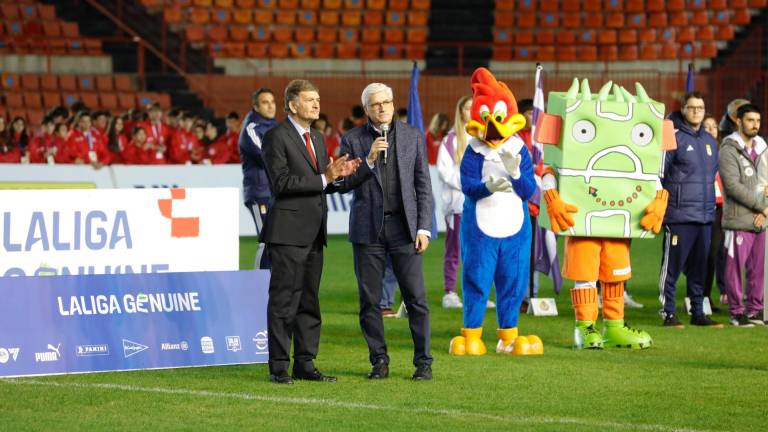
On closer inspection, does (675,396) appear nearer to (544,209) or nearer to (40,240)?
(544,209)

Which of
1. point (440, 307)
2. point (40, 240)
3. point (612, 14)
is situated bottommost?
point (440, 307)

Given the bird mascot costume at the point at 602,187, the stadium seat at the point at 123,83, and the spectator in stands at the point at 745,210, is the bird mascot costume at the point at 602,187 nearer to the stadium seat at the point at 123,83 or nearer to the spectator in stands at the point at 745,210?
the spectator in stands at the point at 745,210

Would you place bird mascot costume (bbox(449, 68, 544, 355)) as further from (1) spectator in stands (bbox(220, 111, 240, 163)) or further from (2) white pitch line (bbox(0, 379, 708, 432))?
(1) spectator in stands (bbox(220, 111, 240, 163))

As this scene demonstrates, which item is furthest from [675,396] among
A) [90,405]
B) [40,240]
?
[40,240]

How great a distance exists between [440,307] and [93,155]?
9434 mm

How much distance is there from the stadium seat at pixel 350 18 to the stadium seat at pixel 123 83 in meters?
5.18

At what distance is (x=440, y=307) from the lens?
13.8 metres

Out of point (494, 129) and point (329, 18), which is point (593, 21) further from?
point (494, 129)

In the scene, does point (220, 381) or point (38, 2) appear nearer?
point (220, 381)

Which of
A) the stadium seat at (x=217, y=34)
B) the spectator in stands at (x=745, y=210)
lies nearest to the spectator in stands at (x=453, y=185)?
the spectator in stands at (x=745, y=210)

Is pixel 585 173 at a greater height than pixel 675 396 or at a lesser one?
greater

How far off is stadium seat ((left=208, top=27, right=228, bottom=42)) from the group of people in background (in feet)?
14.6

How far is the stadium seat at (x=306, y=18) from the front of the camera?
2975cm

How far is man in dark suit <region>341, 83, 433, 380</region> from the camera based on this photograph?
8.99m
